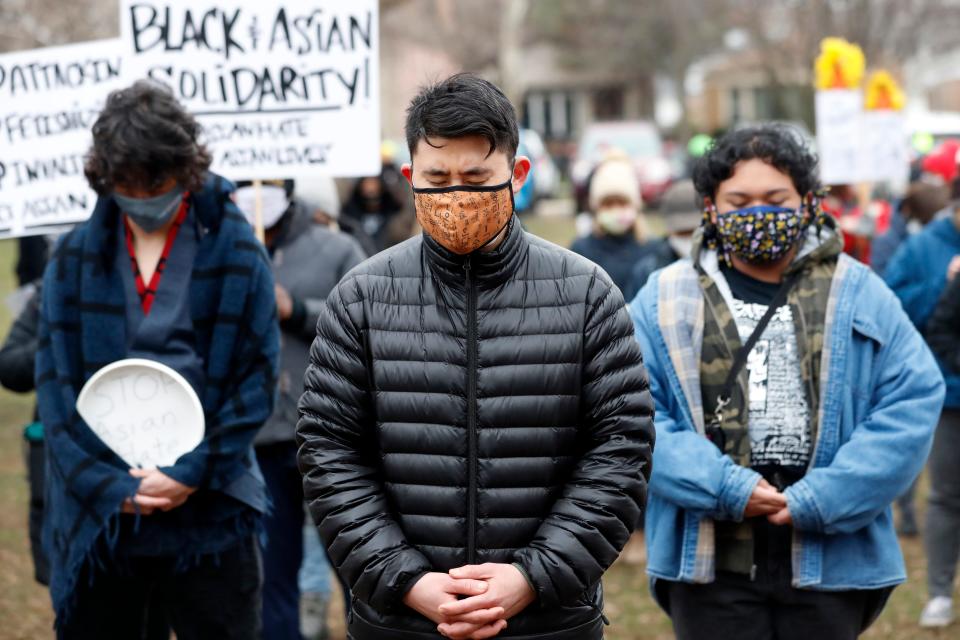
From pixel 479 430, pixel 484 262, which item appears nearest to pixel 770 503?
pixel 479 430

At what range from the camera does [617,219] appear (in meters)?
8.08

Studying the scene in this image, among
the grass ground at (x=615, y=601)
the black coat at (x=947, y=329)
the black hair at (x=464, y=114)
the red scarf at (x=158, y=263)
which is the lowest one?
the grass ground at (x=615, y=601)

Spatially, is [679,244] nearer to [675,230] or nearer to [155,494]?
[675,230]

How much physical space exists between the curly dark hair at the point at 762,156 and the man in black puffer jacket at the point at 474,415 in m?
1.07

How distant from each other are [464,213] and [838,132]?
6.75 metres

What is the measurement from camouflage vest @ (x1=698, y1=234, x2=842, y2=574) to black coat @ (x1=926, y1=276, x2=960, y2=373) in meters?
2.24

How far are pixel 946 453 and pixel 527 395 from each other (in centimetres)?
386

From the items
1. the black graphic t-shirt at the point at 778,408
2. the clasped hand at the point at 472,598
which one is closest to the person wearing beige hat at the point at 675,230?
the black graphic t-shirt at the point at 778,408

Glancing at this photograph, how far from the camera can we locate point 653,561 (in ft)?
13.4

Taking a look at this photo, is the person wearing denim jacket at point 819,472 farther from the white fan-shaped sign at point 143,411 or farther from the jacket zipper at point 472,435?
the white fan-shaped sign at point 143,411

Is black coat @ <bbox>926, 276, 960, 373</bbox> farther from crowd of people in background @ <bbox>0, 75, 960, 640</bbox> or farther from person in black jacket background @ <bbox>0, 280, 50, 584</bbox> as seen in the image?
person in black jacket background @ <bbox>0, 280, 50, 584</bbox>

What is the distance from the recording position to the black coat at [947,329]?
6094 mm

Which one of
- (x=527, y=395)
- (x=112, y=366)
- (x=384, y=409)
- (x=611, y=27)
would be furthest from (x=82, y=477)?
(x=611, y=27)

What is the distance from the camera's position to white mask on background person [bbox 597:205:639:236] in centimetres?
809
